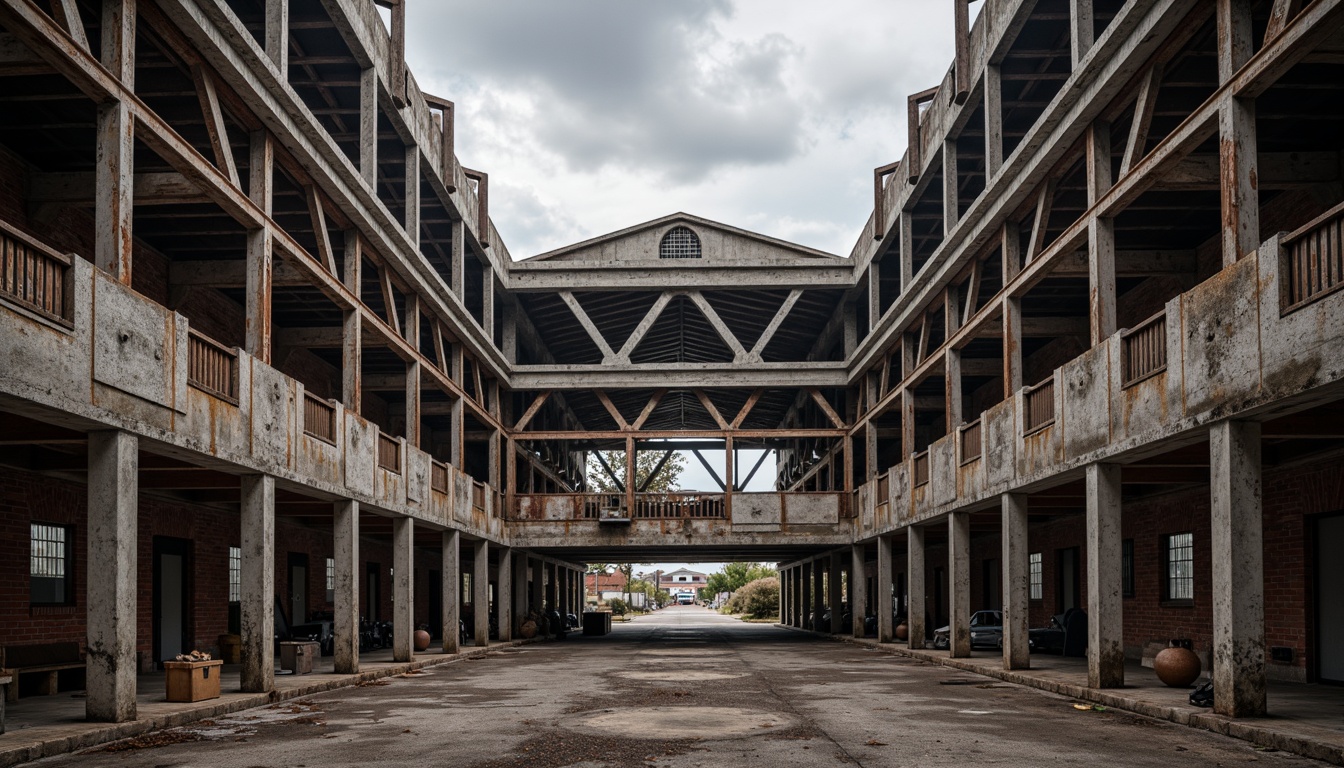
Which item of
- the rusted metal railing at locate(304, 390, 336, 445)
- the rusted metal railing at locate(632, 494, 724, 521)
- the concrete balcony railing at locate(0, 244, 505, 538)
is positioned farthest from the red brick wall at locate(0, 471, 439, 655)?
the rusted metal railing at locate(632, 494, 724, 521)

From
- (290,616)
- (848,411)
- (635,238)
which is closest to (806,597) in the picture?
(848,411)

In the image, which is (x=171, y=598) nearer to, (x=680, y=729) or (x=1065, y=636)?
(x=680, y=729)

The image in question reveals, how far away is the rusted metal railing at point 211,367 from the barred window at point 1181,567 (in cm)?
1599

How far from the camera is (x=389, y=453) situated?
2383cm

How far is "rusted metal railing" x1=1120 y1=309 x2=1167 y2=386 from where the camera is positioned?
47.4 feet

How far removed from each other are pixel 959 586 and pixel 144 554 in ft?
49.2

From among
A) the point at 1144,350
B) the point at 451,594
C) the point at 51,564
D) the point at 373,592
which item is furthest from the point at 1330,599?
the point at 373,592

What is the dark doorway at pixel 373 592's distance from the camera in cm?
3553

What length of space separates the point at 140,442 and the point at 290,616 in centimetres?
1602

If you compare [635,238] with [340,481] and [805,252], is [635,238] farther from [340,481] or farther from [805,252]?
[340,481]

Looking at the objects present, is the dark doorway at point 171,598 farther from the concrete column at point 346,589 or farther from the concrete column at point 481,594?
the concrete column at point 481,594

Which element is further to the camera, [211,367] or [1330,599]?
[1330,599]

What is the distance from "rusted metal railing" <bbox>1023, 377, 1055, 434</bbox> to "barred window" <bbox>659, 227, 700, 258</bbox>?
17729mm

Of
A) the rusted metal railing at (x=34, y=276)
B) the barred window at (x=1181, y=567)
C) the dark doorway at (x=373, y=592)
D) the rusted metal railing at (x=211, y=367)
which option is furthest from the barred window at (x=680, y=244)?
the rusted metal railing at (x=34, y=276)
